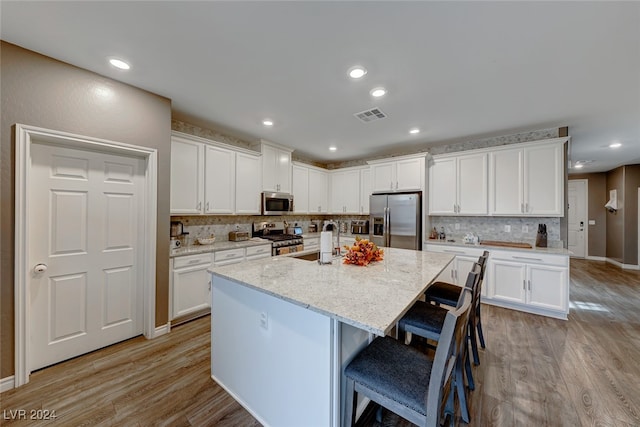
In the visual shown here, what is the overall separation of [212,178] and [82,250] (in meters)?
1.64

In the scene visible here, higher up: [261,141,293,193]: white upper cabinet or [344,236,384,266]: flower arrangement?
[261,141,293,193]: white upper cabinet

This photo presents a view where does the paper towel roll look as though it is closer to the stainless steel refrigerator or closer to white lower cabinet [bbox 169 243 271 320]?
white lower cabinet [bbox 169 243 271 320]

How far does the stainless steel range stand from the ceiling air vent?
2304 mm

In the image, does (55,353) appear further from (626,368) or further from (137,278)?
(626,368)

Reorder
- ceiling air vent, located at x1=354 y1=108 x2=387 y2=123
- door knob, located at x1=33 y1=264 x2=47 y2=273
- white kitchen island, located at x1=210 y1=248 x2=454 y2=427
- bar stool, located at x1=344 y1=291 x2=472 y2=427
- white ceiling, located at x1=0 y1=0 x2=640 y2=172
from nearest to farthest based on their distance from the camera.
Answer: bar stool, located at x1=344 y1=291 x2=472 y2=427 → white kitchen island, located at x1=210 y1=248 x2=454 y2=427 → white ceiling, located at x1=0 y1=0 x2=640 y2=172 → door knob, located at x1=33 y1=264 x2=47 y2=273 → ceiling air vent, located at x1=354 y1=108 x2=387 y2=123

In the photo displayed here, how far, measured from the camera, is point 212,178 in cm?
350

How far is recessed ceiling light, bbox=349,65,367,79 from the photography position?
82.6 inches

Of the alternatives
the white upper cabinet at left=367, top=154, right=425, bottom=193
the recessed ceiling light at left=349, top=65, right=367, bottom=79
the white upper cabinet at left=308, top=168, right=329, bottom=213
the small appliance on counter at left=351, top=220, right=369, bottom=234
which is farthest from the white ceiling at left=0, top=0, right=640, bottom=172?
the small appliance on counter at left=351, top=220, right=369, bottom=234

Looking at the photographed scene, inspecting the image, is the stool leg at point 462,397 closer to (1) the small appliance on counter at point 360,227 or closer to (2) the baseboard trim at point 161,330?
(2) the baseboard trim at point 161,330

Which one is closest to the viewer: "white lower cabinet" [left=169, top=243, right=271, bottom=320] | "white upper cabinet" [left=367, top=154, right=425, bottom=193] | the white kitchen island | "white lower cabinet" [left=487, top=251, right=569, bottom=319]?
the white kitchen island

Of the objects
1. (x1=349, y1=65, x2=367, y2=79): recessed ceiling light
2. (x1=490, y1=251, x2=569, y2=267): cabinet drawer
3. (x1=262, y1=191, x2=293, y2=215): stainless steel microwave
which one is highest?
(x1=349, y1=65, x2=367, y2=79): recessed ceiling light

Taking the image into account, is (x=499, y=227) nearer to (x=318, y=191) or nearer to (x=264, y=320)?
(x=318, y=191)

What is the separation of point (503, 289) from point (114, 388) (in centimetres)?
455

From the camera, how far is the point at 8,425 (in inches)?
61.1
